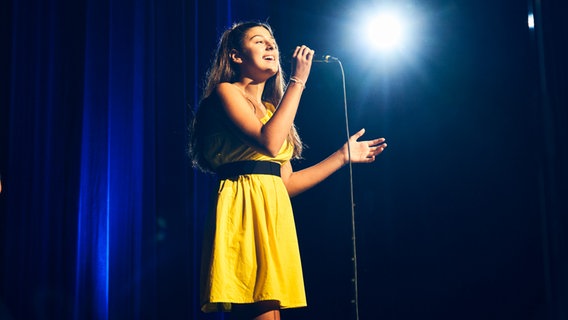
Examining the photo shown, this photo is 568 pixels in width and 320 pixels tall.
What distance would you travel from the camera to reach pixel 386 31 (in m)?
3.18

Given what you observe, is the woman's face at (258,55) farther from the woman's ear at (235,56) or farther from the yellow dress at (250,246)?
the yellow dress at (250,246)

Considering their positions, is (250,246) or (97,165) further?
(97,165)

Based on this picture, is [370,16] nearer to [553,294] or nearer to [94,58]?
[94,58]

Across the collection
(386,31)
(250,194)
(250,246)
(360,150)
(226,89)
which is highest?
(386,31)

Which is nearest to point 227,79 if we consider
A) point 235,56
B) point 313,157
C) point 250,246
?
point 235,56

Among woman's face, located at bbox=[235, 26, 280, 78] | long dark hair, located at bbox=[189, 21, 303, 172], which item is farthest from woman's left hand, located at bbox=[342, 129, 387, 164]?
woman's face, located at bbox=[235, 26, 280, 78]

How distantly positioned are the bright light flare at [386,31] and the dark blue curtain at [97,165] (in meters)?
0.94

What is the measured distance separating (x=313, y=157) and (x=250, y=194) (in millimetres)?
1483

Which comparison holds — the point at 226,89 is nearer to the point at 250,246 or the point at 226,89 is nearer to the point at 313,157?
the point at 250,246

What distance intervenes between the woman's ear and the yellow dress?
0.29m

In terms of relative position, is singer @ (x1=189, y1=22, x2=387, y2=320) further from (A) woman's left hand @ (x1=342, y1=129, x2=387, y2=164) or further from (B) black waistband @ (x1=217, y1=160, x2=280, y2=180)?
(A) woman's left hand @ (x1=342, y1=129, x2=387, y2=164)

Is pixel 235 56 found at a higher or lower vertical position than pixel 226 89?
higher

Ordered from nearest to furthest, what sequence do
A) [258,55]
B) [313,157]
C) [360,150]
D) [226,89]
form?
1. [226,89]
2. [258,55]
3. [360,150]
4. [313,157]

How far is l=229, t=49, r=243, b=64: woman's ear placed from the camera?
77.3 inches
